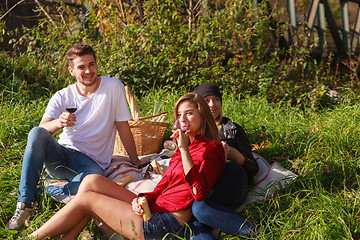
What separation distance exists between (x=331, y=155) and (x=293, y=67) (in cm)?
252

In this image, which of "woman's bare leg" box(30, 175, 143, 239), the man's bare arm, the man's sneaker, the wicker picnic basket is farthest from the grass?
the wicker picnic basket

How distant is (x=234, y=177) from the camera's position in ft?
10.5

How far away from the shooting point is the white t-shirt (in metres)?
3.99

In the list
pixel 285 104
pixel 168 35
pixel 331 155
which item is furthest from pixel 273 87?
pixel 331 155

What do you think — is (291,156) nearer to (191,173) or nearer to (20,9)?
(191,173)

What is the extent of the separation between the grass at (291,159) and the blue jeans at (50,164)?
178mm

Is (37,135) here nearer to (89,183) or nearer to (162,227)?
(89,183)

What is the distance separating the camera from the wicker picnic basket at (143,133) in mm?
4543

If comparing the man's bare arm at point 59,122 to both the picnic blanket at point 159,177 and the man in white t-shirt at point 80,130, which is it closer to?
the man in white t-shirt at point 80,130

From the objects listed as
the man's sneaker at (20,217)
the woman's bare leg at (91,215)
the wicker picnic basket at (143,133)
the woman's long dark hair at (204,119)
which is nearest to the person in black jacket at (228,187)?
the woman's long dark hair at (204,119)

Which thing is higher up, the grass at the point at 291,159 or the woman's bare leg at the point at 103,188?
the woman's bare leg at the point at 103,188

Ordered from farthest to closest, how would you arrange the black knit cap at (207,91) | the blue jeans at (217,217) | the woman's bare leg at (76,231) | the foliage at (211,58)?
the foliage at (211,58) < the black knit cap at (207,91) < the woman's bare leg at (76,231) < the blue jeans at (217,217)

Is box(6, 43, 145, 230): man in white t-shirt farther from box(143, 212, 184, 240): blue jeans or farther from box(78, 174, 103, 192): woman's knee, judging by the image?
box(143, 212, 184, 240): blue jeans

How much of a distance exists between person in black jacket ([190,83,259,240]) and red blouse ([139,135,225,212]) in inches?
4.8
